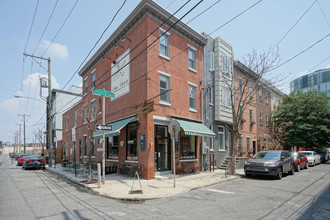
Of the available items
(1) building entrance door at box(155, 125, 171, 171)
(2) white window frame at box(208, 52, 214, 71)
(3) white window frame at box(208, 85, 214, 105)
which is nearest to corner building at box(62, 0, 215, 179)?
(1) building entrance door at box(155, 125, 171, 171)

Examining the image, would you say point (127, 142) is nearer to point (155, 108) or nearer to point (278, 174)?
point (155, 108)

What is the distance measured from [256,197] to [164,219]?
13.9ft

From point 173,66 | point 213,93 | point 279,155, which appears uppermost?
point 173,66

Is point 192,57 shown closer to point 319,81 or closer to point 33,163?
point 33,163

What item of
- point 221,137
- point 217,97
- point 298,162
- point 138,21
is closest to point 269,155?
point 298,162

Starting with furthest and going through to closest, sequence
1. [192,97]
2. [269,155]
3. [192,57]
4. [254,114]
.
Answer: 1. [254,114]
2. [192,57]
3. [192,97]
4. [269,155]

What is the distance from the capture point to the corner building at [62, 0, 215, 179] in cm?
1330

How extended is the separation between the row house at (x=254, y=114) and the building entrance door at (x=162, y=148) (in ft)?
28.3

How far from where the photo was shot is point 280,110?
28.0 meters

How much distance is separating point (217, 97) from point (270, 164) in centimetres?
725

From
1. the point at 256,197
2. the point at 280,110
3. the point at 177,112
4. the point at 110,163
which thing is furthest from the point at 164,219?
the point at 280,110

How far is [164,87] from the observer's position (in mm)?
14523

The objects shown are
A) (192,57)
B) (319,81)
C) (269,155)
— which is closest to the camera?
(269,155)

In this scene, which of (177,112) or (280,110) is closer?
(177,112)
